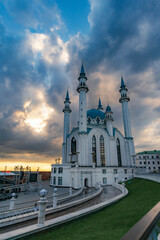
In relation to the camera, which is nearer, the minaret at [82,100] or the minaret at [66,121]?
the minaret at [82,100]

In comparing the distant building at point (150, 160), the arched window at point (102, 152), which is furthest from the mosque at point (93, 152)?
the distant building at point (150, 160)

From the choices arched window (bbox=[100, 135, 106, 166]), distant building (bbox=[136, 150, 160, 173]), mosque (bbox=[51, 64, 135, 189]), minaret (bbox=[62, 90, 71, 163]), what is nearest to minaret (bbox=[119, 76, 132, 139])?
mosque (bbox=[51, 64, 135, 189])

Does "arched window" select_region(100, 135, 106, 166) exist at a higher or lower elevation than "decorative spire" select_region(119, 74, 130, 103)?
lower

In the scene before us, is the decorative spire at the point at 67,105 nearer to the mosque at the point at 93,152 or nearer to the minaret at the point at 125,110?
the mosque at the point at 93,152

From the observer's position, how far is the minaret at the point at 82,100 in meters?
42.5

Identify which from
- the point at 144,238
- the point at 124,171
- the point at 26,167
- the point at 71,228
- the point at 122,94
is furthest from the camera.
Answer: the point at 122,94

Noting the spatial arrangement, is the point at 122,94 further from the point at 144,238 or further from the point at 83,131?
the point at 144,238

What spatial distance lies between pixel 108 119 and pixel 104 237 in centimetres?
4420

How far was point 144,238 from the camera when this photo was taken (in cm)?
155

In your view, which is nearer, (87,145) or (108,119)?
(87,145)

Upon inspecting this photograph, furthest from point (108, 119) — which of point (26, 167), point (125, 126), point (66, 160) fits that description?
point (26, 167)

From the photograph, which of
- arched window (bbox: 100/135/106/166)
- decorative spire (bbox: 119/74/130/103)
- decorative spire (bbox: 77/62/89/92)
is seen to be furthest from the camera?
decorative spire (bbox: 119/74/130/103)

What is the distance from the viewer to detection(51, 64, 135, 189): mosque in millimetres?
36594

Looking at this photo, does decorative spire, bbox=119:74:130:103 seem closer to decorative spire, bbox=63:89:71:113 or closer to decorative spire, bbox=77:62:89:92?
decorative spire, bbox=77:62:89:92
